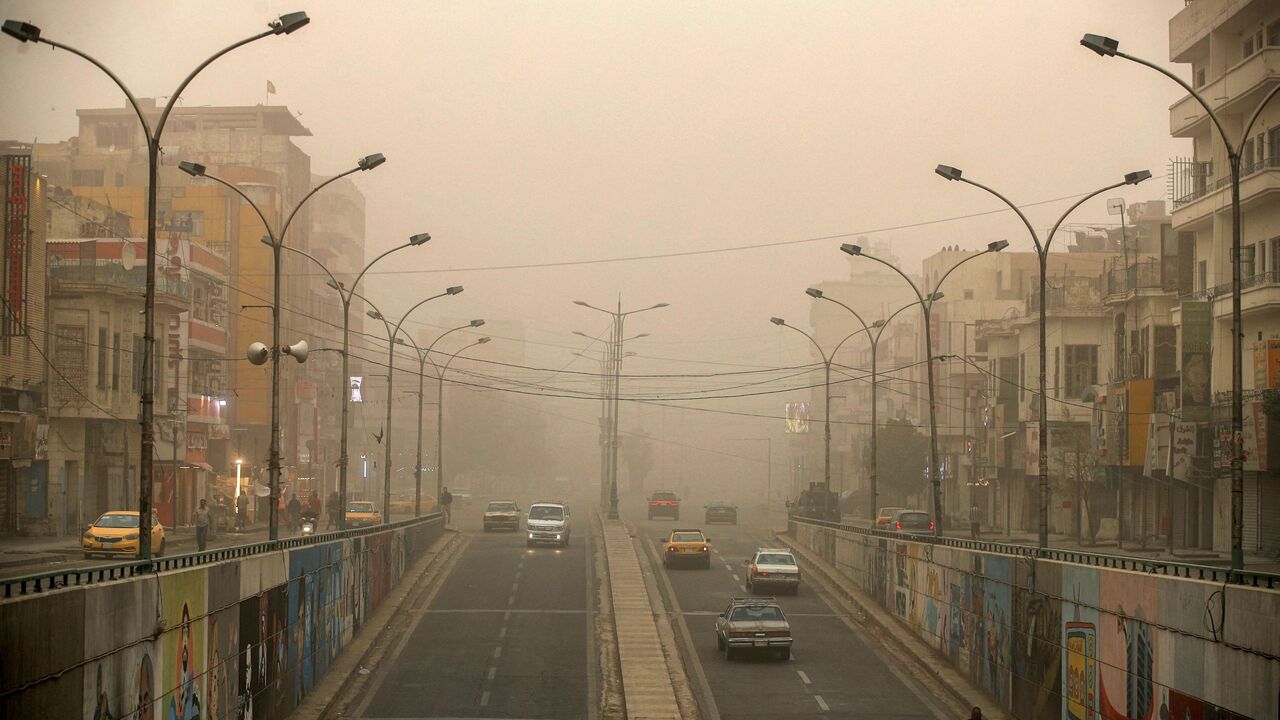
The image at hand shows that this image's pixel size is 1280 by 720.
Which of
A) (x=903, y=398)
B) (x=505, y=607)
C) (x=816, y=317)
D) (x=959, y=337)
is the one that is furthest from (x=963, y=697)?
(x=816, y=317)

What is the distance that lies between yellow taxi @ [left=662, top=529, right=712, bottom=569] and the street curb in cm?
476

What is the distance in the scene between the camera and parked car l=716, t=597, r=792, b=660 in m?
40.1

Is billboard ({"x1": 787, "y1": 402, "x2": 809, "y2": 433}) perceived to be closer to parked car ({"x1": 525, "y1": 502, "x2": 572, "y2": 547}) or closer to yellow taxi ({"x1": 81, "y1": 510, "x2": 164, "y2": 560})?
parked car ({"x1": 525, "y1": 502, "x2": 572, "y2": 547})

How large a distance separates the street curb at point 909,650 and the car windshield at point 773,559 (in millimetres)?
2372

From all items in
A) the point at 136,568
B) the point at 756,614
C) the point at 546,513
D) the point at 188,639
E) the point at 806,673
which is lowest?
the point at 806,673

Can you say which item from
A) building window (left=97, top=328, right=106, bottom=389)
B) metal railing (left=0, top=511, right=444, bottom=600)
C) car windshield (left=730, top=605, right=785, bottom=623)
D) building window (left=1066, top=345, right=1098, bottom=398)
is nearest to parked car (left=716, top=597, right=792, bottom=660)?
car windshield (left=730, top=605, right=785, bottom=623)

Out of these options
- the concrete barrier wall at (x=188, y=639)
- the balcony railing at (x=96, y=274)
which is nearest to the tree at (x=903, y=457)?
the balcony railing at (x=96, y=274)

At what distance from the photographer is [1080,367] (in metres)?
75.8

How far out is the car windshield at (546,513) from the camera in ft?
225

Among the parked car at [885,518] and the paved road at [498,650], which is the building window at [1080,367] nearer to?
the parked car at [885,518]

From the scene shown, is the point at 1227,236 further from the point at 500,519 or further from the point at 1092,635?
the point at 500,519

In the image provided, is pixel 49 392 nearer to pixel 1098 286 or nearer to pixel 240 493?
pixel 240 493

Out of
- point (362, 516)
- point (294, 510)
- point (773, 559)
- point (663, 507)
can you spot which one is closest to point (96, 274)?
point (294, 510)

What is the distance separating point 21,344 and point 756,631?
101 ft
